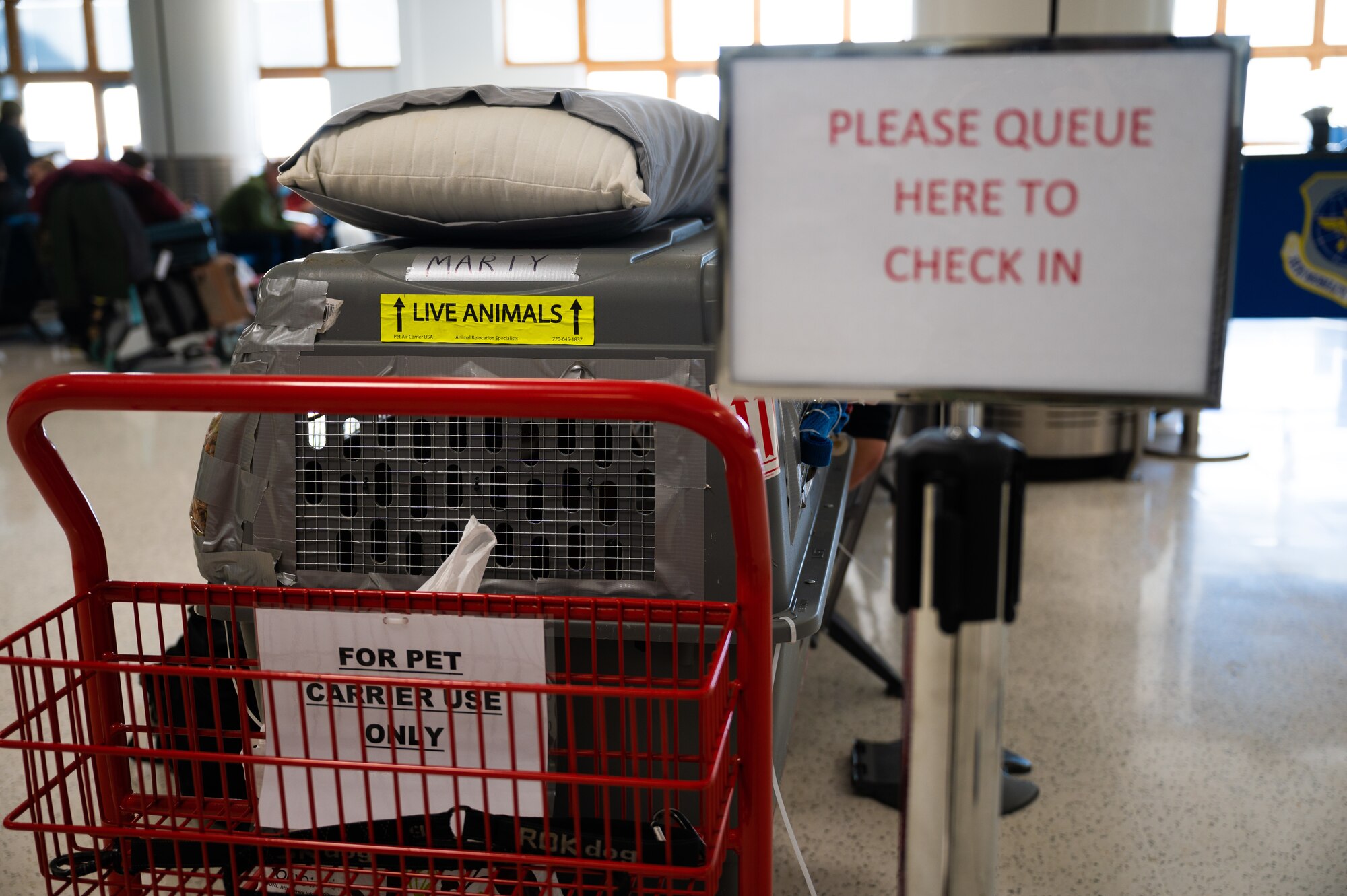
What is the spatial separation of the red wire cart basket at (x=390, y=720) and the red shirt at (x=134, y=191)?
593cm

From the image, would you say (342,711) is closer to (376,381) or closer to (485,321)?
(376,381)

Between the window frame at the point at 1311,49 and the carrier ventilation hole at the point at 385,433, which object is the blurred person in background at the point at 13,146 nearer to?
the carrier ventilation hole at the point at 385,433

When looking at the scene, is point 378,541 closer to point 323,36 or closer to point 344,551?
point 344,551

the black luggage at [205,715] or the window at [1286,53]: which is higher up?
the window at [1286,53]

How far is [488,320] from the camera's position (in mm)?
1309

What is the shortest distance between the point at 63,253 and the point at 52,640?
15.1 feet

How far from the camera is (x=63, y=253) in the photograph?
20.1ft

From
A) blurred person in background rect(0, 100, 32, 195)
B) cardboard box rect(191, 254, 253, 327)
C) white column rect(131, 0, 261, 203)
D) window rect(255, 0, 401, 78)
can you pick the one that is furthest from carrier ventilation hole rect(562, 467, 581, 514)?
window rect(255, 0, 401, 78)

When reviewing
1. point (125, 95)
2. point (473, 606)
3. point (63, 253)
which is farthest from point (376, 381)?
point (125, 95)

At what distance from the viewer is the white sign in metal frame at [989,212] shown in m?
0.65

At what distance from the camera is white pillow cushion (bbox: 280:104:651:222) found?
1.33 metres

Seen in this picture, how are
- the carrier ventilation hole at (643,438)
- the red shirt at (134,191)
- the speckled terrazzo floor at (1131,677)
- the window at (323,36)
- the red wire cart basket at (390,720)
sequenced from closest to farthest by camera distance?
the red wire cart basket at (390,720) < the carrier ventilation hole at (643,438) < the speckled terrazzo floor at (1131,677) < the red shirt at (134,191) < the window at (323,36)

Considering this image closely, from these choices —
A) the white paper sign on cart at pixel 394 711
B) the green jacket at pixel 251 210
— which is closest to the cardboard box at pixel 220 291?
the green jacket at pixel 251 210

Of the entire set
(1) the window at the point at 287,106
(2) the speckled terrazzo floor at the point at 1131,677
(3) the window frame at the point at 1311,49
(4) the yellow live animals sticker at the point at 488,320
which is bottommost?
(2) the speckled terrazzo floor at the point at 1131,677
